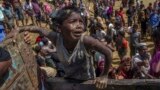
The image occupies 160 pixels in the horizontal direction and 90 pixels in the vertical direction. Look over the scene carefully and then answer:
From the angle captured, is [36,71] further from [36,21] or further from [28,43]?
[36,21]

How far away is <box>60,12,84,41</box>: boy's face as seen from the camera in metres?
3.69

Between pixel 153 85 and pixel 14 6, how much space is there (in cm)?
1526

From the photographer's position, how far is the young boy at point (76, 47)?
3654mm

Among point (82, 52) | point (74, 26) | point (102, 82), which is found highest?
point (74, 26)

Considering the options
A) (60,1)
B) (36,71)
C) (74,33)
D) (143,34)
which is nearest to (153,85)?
(74,33)

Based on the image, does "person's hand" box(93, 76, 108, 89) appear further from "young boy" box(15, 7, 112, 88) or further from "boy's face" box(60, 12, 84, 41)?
"boy's face" box(60, 12, 84, 41)

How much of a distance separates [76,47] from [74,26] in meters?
0.20

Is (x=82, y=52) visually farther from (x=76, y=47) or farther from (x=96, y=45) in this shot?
(x=96, y=45)

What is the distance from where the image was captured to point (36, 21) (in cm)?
1895

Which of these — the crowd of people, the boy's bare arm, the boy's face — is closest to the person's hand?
the crowd of people

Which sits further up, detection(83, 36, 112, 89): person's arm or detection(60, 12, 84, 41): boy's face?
detection(60, 12, 84, 41): boy's face

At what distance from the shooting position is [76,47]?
12.3 ft

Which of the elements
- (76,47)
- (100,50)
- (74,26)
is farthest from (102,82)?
(74,26)

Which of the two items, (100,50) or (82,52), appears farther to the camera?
(82,52)
